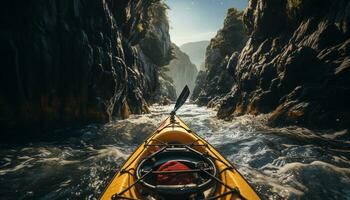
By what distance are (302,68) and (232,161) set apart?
285 inches

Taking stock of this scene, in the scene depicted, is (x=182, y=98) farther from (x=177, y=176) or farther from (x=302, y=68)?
(x=177, y=176)

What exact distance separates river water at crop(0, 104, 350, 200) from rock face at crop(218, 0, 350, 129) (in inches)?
41.1

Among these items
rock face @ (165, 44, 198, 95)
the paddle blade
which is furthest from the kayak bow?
rock face @ (165, 44, 198, 95)

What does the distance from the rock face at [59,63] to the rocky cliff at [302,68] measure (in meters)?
9.27

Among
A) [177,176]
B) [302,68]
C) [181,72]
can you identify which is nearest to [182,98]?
[302,68]

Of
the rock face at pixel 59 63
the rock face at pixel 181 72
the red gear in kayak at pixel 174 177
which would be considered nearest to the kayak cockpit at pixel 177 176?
the red gear in kayak at pixel 174 177

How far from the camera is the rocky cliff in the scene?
995 centimetres

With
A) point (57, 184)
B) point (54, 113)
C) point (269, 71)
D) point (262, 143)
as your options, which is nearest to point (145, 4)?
point (269, 71)

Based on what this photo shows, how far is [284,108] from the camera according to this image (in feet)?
38.9

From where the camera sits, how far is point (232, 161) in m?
7.62

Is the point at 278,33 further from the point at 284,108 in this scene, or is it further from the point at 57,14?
the point at 57,14

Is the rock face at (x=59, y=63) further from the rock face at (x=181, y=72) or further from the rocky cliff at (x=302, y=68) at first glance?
the rock face at (x=181, y=72)

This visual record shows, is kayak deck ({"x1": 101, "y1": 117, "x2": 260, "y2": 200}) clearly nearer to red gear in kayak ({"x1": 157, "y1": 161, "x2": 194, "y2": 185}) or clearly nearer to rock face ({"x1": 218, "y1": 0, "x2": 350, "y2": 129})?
red gear in kayak ({"x1": 157, "y1": 161, "x2": 194, "y2": 185})

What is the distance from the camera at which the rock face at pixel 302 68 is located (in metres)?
9.95
